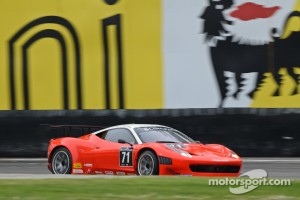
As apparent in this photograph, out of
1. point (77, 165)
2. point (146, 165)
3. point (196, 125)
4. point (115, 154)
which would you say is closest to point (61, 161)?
point (77, 165)

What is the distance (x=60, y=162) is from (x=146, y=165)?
244cm

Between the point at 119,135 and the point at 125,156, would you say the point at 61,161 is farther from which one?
the point at 125,156

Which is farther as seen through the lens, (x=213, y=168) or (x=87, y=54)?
(x=87, y=54)

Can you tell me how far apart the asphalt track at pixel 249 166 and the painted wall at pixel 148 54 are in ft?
7.44

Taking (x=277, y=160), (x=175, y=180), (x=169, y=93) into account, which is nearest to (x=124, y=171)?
(x=175, y=180)

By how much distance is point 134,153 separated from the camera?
14.1m

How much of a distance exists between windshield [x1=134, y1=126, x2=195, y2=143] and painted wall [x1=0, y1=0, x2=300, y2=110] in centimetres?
663

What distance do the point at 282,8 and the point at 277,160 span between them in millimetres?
4744

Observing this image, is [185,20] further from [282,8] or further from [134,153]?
[134,153]

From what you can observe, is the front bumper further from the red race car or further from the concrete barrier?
the concrete barrier

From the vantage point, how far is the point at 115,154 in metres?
14.5

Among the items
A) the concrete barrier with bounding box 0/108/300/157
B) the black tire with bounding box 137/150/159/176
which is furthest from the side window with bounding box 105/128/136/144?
the concrete barrier with bounding box 0/108/300/157

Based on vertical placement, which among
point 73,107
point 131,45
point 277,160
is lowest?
point 277,160

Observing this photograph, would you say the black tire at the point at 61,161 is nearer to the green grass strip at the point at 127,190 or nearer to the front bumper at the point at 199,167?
the front bumper at the point at 199,167
